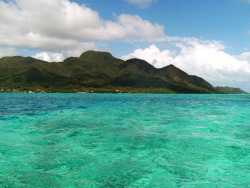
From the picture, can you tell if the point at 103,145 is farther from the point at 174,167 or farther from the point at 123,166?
the point at 174,167

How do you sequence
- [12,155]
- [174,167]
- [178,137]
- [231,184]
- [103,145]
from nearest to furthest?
[231,184] → [174,167] → [12,155] → [103,145] → [178,137]

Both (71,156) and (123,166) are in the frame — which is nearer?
(123,166)

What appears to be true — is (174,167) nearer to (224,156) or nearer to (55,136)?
(224,156)

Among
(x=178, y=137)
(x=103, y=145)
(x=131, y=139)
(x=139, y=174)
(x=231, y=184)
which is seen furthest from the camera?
(x=178, y=137)

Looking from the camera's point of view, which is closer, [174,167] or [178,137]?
[174,167]

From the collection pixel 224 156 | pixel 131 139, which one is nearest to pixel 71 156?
pixel 131 139

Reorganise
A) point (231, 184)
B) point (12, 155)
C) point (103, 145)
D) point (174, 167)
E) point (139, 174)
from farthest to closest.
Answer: point (103, 145) < point (12, 155) < point (174, 167) < point (139, 174) < point (231, 184)

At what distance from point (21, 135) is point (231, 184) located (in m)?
19.7

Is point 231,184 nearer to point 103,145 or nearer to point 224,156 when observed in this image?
point 224,156

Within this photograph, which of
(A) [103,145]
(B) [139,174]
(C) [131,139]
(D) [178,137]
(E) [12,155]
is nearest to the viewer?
(B) [139,174]

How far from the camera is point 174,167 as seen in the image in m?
11.7

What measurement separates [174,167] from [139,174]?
250 centimetres

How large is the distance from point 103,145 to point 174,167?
23.1 feet

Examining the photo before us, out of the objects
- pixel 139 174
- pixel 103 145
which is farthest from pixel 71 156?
pixel 139 174
